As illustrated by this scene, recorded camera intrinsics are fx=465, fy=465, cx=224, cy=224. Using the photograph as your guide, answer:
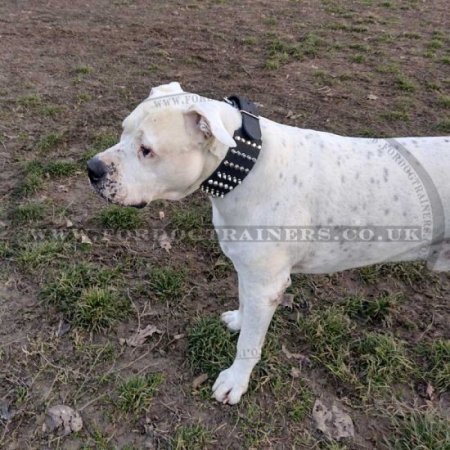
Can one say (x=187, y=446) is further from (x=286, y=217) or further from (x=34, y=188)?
(x=34, y=188)

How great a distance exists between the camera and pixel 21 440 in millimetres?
2824

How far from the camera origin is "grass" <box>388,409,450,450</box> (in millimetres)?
2816

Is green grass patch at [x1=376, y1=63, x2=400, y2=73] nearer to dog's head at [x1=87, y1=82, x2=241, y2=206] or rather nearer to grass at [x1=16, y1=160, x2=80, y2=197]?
grass at [x1=16, y1=160, x2=80, y2=197]

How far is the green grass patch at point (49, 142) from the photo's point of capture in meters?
5.27

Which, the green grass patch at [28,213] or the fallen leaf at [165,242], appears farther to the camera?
the green grass patch at [28,213]

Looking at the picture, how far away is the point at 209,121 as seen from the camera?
2.19 m

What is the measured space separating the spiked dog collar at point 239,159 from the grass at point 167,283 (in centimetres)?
145

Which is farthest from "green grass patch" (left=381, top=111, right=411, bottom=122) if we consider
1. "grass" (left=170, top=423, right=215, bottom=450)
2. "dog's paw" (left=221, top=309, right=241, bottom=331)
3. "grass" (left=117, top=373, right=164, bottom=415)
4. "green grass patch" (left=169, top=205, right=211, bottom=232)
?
"grass" (left=170, top=423, right=215, bottom=450)

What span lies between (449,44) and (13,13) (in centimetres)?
859

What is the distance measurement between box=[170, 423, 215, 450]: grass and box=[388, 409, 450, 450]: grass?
1139mm

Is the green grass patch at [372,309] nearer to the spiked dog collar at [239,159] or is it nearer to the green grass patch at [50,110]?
the spiked dog collar at [239,159]

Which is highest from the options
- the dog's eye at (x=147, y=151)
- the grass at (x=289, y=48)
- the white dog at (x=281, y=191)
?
the dog's eye at (x=147, y=151)

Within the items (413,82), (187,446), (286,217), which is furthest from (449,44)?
(187,446)

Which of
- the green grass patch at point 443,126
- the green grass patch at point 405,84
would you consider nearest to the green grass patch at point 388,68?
the green grass patch at point 405,84
